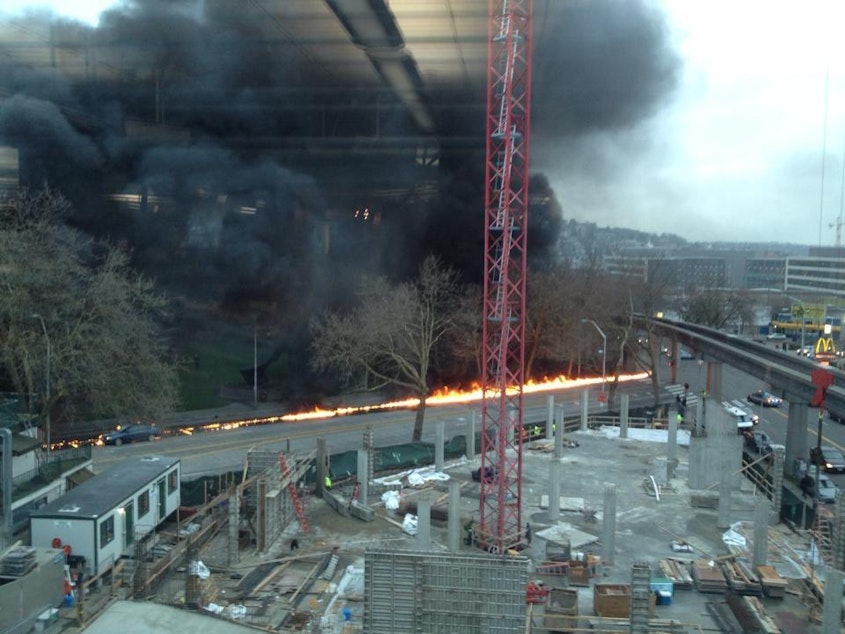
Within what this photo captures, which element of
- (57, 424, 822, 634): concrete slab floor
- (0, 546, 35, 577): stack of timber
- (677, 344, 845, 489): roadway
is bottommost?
(677, 344, 845, 489): roadway

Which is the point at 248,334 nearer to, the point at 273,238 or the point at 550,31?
the point at 273,238

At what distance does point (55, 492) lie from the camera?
32.9 feet

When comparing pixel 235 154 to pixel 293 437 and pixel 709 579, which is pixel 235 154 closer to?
pixel 293 437

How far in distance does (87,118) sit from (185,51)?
317 cm

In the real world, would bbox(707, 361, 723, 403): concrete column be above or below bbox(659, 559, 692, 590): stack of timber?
above

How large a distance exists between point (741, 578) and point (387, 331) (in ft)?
34.8

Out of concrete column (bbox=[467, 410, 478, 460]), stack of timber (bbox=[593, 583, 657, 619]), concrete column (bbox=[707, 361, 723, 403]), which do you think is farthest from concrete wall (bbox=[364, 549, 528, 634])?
concrete column (bbox=[707, 361, 723, 403])

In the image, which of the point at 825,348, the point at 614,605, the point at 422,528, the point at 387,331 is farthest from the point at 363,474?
the point at 825,348

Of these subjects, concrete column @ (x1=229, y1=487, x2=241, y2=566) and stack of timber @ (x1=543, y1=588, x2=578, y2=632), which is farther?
concrete column @ (x1=229, y1=487, x2=241, y2=566)

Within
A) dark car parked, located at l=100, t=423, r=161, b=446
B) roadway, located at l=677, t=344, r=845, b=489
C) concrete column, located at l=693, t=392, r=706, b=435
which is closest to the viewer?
concrete column, located at l=693, t=392, r=706, b=435

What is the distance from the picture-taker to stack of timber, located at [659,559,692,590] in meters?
8.04

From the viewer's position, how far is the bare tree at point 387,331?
16.6 metres

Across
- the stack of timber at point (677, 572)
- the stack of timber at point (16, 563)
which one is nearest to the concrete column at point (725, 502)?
the stack of timber at point (677, 572)

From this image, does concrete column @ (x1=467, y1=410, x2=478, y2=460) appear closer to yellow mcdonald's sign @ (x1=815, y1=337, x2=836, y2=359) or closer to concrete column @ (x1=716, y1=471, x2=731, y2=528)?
concrete column @ (x1=716, y1=471, x2=731, y2=528)
